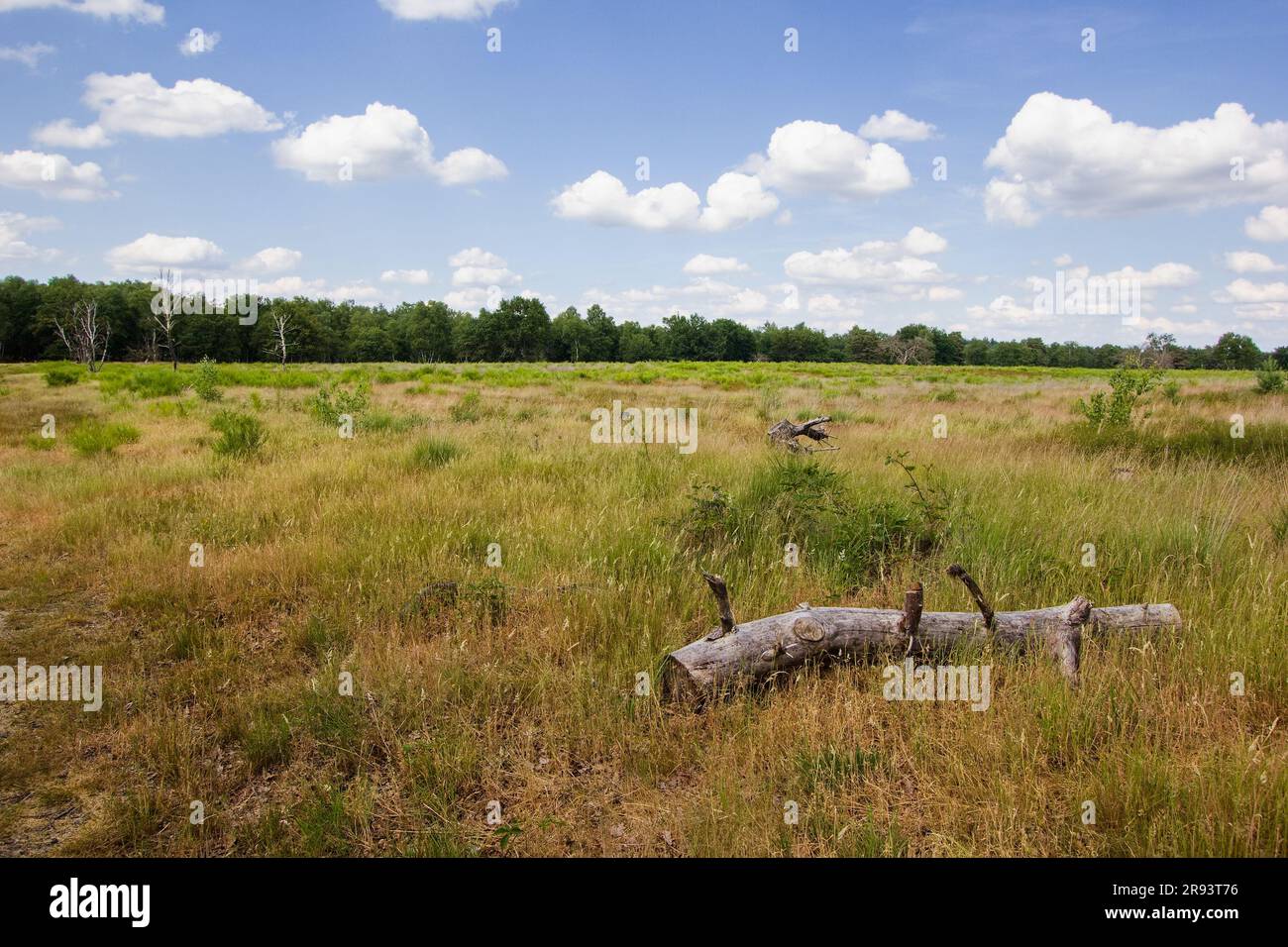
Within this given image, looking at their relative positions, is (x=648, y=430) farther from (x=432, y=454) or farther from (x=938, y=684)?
(x=938, y=684)

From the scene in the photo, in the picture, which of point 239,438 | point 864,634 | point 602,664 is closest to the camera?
point 864,634

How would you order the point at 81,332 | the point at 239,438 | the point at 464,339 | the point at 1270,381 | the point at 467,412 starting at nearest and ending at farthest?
the point at 239,438, the point at 467,412, the point at 1270,381, the point at 81,332, the point at 464,339

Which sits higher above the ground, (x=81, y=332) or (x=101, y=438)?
(x=81, y=332)

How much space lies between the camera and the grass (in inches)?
105

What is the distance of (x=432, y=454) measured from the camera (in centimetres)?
960

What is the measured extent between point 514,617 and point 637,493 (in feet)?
9.59

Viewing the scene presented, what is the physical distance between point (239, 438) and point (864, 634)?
10.4m

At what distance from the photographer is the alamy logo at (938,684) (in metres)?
3.30

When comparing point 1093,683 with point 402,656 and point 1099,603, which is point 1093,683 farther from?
point 402,656
